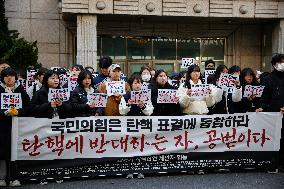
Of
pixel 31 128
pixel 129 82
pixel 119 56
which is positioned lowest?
pixel 31 128

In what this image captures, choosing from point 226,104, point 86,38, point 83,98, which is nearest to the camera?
point 83,98

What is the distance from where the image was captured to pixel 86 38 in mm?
13352

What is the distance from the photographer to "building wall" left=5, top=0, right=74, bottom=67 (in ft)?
48.7

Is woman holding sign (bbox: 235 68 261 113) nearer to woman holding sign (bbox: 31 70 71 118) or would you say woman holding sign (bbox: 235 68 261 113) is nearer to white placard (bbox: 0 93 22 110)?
woman holding sign (bbox: 31 70 71 118)

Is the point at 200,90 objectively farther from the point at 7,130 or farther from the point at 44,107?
the point at 7,130

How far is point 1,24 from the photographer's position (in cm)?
1375

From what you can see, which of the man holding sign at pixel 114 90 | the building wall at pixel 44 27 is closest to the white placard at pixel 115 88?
the man holding sign at pixel 114 90

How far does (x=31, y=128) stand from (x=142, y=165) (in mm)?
1783

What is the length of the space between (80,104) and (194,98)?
71.7 inches

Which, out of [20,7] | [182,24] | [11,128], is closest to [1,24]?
[20,7]

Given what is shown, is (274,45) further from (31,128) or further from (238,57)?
(31,128)

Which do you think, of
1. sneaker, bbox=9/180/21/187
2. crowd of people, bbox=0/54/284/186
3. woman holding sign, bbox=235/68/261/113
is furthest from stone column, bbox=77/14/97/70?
sneaker, bbox=9/180/21/187

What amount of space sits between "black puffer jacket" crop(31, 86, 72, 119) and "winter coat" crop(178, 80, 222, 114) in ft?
5.93

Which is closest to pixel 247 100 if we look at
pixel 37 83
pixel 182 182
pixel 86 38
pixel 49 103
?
pixel 182 182
